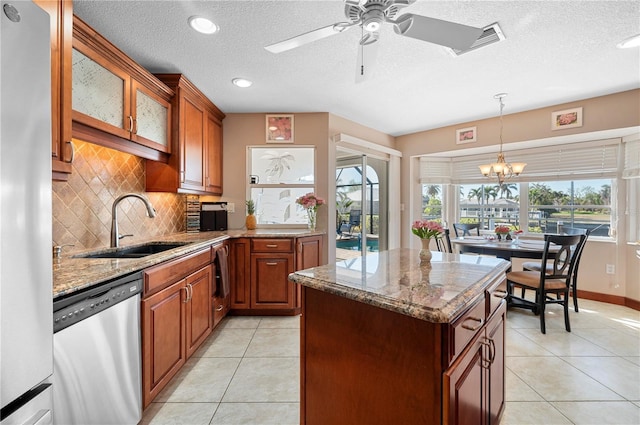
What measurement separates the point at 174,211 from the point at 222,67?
63.1 inches

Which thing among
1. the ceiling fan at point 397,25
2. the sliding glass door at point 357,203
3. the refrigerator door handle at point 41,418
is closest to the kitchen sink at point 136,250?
the refrigerator door handle at point 41,418

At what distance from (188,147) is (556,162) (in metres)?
4.70

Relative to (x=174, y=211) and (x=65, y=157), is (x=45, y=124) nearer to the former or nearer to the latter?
(x=65, y=157)

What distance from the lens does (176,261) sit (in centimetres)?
190

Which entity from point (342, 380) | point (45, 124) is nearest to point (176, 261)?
point (45, 124)

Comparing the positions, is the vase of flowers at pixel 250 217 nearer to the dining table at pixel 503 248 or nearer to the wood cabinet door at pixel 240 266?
the wood cabinet door at pixel 240 266

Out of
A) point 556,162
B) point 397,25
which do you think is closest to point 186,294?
point 397,25

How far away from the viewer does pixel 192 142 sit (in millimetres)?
2834

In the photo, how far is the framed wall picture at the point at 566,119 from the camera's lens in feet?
10.6

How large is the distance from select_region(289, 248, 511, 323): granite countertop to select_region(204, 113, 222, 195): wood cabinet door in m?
2.30

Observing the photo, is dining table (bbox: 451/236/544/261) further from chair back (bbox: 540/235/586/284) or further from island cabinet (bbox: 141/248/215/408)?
island cabinet (bbox: 141/248/215/408)

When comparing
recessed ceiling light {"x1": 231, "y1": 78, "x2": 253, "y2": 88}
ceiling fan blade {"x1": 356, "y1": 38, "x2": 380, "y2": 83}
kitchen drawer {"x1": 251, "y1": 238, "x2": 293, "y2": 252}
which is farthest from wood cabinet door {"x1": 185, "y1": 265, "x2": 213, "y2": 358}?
ceiling fan blade {"x1": 356, "y1": 38, "x2": 380, "y2": 83}

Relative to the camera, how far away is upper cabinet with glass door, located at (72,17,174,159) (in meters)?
1.65

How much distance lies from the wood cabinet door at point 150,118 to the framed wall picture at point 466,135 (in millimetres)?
3857
